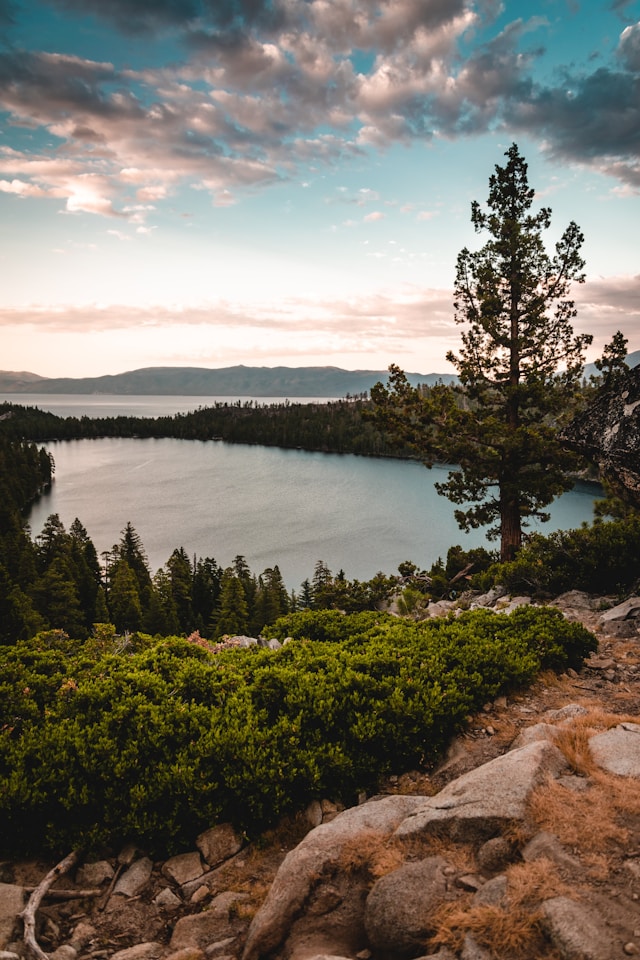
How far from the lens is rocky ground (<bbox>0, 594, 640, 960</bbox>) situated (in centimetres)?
366

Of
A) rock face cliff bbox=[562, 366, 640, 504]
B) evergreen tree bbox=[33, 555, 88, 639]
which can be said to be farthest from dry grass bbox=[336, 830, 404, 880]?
evergreen tree bbox=[33, 555, 88, 639]

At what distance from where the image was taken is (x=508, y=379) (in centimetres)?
2138

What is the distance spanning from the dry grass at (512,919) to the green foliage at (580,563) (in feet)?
40.5

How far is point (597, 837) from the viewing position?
14.8 ft

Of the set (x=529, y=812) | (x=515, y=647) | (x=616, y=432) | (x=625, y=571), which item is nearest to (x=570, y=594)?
(x=625, y=571)

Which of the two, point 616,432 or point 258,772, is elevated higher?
point 616,432

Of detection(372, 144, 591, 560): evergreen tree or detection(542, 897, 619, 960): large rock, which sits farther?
detection(372, 144, 591, 560): evergreen tree

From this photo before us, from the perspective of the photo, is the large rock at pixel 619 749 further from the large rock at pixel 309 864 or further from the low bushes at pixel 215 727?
the large rock at pixel 309 864

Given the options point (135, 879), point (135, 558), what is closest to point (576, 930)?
point (135, 879)

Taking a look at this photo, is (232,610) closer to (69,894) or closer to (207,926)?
(69,894)

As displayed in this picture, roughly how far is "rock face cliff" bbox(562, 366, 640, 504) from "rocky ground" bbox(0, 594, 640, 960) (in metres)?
6.45

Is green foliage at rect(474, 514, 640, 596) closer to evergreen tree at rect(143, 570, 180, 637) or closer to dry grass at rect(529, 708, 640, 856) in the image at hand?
dry grass at rect(529, 708, 640, 856)

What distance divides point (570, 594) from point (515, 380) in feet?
31.8

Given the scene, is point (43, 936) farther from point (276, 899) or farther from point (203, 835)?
point (276, 899)
